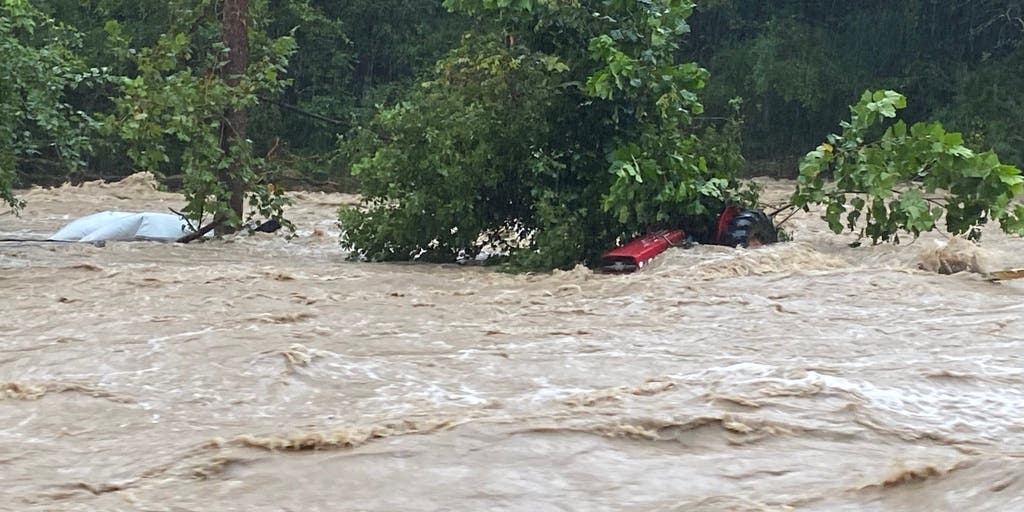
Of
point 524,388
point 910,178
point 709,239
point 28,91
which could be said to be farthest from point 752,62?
point 524,388

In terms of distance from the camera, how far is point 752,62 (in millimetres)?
30312

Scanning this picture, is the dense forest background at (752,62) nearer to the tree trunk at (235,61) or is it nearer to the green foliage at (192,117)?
the tree trunk at (235,61)

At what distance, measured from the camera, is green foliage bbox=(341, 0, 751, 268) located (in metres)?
12.9

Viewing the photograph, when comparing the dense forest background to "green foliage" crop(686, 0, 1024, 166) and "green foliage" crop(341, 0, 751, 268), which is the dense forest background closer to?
"green foliage" crop(686, 0, 1024, 166)

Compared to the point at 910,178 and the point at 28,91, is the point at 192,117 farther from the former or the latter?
the point at 910,178

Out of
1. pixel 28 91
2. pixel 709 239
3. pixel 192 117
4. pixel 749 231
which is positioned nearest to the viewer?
pixel 28 91

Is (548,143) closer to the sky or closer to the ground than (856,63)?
closer to the ground

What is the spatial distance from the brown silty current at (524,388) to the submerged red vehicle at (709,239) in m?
0.36

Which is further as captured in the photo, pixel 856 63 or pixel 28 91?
pixel 856 63

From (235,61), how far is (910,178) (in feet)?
28.2

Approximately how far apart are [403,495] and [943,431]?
2.51 meters

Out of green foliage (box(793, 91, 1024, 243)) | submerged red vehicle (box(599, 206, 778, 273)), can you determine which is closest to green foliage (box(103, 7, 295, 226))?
submerged red vehicle (box(599, 206, 778, 273))

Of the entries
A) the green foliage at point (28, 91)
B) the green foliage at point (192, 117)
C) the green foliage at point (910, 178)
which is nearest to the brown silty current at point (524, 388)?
the green foliage at point (910, 178)

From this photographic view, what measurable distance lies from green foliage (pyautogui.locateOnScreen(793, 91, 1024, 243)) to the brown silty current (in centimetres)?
58
